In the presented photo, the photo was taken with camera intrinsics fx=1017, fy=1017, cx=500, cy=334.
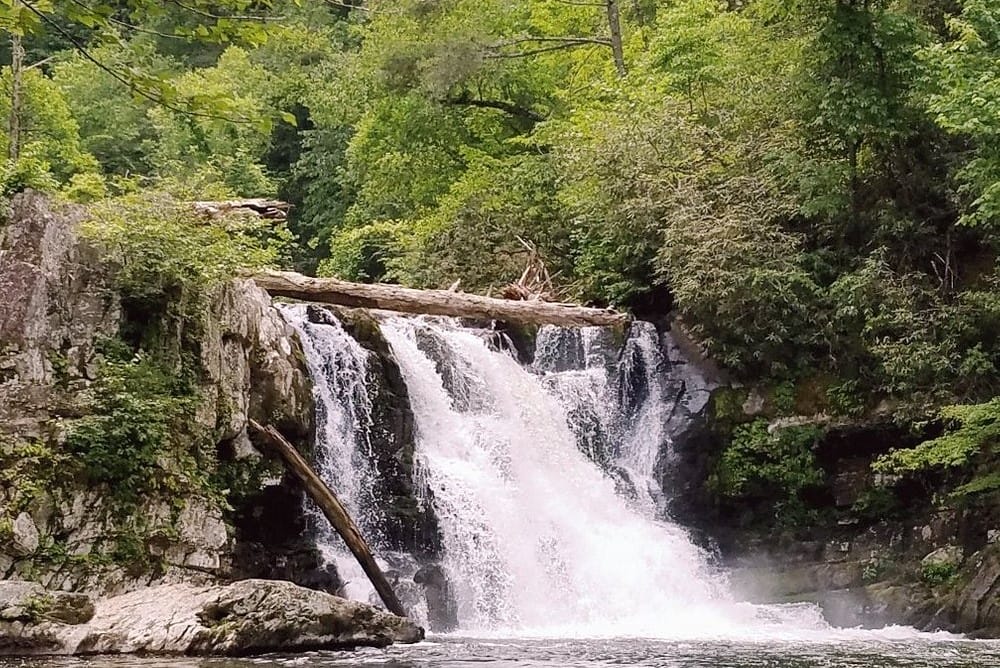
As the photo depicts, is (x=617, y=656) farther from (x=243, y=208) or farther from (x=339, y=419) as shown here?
(x=243, y=208)

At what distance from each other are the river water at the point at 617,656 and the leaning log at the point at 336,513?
123cm

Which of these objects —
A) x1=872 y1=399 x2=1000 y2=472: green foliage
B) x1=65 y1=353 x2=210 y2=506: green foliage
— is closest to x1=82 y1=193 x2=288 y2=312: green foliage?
x1=65 y1=353 x2=210 y2=506: green foliage

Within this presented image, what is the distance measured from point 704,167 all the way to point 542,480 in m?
6.47

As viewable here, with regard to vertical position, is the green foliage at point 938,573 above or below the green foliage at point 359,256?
below

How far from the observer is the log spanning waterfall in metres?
12.5

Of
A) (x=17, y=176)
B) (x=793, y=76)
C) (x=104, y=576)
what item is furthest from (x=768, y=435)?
(x=17, y=176)

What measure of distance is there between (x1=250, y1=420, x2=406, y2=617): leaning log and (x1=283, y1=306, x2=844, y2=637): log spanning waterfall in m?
0.73

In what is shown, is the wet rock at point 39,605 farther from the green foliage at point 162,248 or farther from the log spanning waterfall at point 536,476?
the log spanning waterfall at point 536,476

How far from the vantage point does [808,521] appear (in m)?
15.2

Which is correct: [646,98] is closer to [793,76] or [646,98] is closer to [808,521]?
[793,76]

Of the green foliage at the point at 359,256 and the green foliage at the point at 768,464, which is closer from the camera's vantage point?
the green foliage at the point at 768,464

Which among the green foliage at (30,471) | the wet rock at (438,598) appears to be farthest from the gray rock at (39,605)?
the wet rock at (438,598)

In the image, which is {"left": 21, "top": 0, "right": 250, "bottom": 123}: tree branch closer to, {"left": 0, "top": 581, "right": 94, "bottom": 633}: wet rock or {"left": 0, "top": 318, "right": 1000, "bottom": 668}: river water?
{"left": 0, "top": 318, "right": 1000, "bottom": 668}: river water

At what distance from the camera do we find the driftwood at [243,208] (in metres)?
12.9
